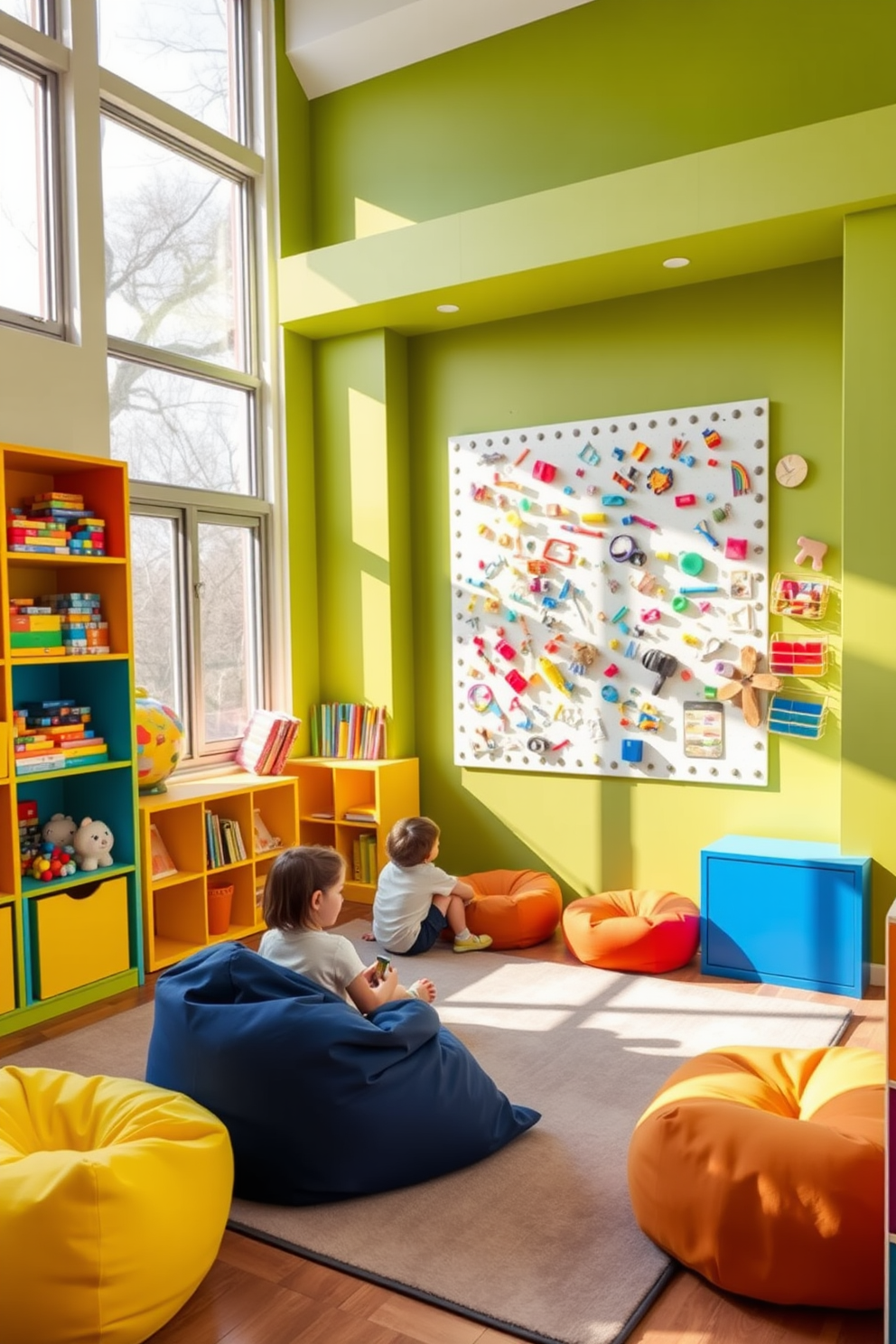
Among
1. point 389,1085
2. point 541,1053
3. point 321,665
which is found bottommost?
point 541,1053

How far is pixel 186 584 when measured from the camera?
5.25 m

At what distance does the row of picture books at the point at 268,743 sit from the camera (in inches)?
211

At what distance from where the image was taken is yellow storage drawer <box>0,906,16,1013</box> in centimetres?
386

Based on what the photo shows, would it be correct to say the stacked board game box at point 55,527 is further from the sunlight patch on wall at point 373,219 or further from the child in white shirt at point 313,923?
the sunlight patch on wall at point 373,219

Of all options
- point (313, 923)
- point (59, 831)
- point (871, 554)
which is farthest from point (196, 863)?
point (871, 554)

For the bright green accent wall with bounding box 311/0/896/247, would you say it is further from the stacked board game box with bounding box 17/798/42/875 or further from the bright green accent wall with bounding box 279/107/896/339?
the stacked board game box with bounding box 17/798/42/875

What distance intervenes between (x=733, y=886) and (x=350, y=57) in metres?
4.52

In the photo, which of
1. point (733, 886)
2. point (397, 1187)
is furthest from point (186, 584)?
point (397, 1187)

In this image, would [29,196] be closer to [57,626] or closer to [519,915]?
[57,626]

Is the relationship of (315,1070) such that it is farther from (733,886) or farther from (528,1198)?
(733,886)

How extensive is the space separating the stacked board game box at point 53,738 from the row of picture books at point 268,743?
109 cm

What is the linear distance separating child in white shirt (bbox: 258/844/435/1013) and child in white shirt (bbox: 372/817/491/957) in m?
1.57

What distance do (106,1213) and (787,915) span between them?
3.01 meters

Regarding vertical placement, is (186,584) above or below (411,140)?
below
